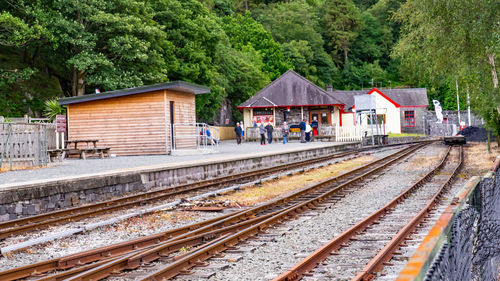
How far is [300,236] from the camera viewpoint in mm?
8039

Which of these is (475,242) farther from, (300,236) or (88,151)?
(88,151)

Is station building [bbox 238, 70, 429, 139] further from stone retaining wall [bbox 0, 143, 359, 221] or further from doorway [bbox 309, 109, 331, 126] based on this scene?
stone retaining wall [bbox 0, 143, 359, 221]

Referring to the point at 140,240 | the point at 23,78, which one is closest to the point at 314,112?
the point at 23,78

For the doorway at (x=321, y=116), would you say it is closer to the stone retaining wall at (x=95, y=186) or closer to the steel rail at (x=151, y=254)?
the stone retaining wall at (x=95, y=186)

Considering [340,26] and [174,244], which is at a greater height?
[340,26]

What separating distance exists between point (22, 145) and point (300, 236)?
12362 mm

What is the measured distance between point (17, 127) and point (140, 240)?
11395 millimetres

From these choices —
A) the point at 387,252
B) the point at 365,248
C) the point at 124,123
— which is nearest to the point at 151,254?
the point at 365,248

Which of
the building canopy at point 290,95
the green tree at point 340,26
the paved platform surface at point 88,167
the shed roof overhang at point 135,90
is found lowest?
the paved platform surface at point 88,167

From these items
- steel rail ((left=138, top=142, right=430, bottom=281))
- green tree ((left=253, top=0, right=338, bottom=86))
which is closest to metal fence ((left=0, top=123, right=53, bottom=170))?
steel rail ((left=138, top=142, right=430, bottom=281))

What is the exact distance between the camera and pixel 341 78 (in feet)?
303

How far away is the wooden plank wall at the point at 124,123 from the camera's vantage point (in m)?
24.1

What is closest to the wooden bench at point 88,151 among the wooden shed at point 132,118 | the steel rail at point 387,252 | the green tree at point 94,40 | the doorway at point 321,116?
the wooden shed at point 132,118

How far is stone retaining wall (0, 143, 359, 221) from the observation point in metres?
10.8
